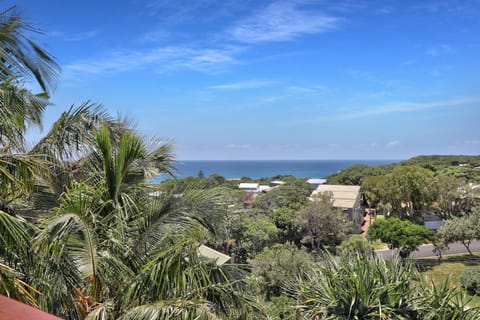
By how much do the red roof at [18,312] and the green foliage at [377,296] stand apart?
18.3ft

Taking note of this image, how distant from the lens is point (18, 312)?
0.96 m

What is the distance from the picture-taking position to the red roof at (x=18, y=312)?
3.01 feet

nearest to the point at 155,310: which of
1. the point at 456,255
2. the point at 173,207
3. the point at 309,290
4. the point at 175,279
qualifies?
the point at 175,279

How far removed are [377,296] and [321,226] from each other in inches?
703

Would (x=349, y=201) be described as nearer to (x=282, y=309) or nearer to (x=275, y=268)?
(x=275, y=268)

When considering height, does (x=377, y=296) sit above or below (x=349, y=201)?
above

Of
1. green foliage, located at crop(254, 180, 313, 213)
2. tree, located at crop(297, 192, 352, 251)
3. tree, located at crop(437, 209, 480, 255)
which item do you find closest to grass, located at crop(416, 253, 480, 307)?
tree, located at crop(437, 209, 480, 255)

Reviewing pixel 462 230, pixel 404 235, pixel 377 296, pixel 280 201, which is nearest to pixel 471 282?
pixel 404 235

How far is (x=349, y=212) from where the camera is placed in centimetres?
2816

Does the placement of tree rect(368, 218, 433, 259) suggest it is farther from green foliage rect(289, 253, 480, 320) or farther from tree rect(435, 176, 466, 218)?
green foliage rect(289, 253, 480, 320)

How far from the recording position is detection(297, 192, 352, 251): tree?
23.1m

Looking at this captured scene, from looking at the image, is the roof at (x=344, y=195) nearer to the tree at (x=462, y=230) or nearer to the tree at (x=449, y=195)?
→ the tree at (x=449, y=195)

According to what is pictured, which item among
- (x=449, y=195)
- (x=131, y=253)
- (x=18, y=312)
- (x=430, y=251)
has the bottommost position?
(x=430, y=251)

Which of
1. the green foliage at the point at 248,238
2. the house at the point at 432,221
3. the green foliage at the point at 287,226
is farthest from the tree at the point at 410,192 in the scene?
the green foliage at the point at 248,238
